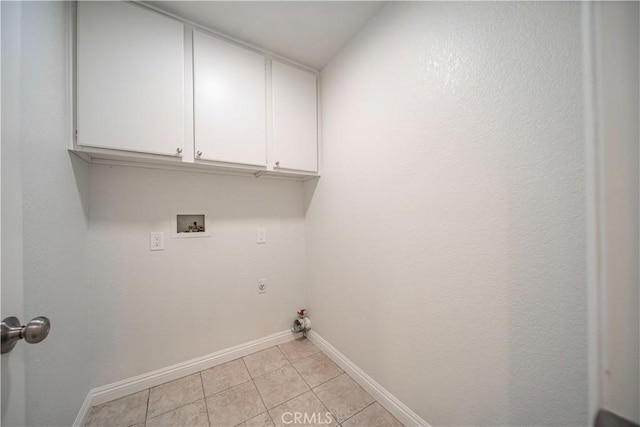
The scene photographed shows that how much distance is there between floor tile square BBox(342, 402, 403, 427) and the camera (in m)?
1.24

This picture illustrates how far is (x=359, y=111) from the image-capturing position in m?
1.51

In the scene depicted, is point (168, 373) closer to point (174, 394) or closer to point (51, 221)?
point (174, 394)

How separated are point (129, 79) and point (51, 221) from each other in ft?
2.76

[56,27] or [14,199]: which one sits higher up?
[56,27]

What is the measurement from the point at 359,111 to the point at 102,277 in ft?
6.53

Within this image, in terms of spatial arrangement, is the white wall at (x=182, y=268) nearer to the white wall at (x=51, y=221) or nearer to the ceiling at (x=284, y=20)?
the white wall at (x=51, y=221)

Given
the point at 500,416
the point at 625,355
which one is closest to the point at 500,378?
the point at 500,416

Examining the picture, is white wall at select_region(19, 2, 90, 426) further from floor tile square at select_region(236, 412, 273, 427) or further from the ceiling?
floor tile square at select_region(236, 412, 273, 427)

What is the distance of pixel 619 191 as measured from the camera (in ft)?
1.10

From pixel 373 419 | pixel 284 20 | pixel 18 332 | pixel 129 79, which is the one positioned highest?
pixel 284 20

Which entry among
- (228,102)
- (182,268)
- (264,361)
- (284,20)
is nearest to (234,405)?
(264,361)

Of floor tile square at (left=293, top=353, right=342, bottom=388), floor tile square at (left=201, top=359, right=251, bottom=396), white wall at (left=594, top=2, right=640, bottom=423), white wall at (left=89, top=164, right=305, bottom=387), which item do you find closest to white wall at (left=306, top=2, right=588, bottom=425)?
floor tile square at (left=293, top=353, right=342, bottom=388)

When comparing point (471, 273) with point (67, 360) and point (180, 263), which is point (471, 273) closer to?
point (180, 263)

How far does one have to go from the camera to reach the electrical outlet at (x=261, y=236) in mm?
1941
